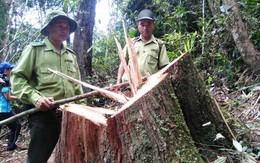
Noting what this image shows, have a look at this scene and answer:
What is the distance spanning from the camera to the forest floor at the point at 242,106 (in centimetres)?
307

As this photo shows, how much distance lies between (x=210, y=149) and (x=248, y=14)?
13.9 ft

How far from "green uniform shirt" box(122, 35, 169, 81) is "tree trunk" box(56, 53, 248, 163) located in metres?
1.13

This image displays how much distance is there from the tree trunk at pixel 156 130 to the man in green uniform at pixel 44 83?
0.85 ft

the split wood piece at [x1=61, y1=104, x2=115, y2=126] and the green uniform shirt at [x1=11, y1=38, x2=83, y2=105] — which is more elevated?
the green uniform shirt at [x1=11, y1=38, x2=83, y2=105]

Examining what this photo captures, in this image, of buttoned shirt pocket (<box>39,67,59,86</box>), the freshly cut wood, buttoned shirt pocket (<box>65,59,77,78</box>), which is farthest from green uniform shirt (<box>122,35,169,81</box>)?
the freshly cut wood

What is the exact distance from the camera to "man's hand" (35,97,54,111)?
269 cm


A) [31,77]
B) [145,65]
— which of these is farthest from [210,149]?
[31,77]

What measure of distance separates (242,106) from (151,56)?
66.5 inches

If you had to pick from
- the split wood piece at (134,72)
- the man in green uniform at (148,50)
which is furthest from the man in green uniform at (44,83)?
the man in green uniform at (148,50)

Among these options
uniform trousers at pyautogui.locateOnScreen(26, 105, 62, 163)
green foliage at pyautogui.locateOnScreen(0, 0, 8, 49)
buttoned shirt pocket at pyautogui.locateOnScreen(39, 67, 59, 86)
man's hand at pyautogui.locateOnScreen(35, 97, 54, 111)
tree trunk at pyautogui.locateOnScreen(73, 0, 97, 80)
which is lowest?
uniform trousers at pyautogui.locateOnScreen(26, 105, 62, 163)

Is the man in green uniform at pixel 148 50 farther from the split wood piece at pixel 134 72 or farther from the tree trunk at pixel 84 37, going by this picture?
the tree trunk at pixel 84 37

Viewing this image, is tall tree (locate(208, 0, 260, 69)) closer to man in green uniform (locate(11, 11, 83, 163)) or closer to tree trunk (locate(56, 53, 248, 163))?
tree trunk (locate(56, 53, 248, 163))

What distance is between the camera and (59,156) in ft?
9.98

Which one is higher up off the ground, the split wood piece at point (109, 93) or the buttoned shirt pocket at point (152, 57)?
the buttoned shirt pocket at point (152, 57)
